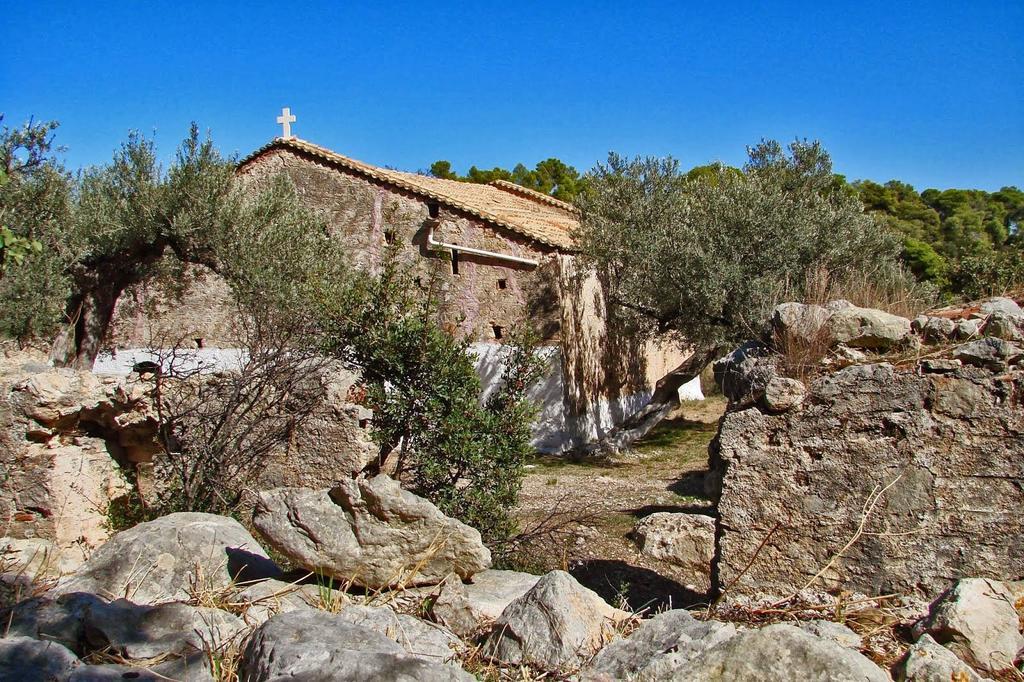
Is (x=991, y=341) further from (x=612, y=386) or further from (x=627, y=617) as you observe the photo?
(x=612, y=386)

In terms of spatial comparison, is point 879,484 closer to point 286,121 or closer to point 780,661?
point 780,661

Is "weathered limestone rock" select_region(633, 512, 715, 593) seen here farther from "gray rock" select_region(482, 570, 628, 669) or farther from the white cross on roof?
the white cross on roof

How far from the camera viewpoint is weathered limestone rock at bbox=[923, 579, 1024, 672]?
3.79m

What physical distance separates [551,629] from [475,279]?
1212 centimetres

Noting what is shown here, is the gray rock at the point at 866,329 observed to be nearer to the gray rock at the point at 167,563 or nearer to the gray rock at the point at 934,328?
the gray rock at the point at 934,328

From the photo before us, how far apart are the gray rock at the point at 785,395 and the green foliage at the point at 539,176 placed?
27.6m

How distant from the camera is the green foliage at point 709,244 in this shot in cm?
1377

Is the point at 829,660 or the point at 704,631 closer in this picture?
the point at 829,660

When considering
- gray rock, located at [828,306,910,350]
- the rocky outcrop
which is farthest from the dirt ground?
the rocky outcrop

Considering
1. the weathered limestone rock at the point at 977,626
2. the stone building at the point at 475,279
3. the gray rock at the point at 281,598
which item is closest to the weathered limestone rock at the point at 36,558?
the gray rock at the point at 281,598

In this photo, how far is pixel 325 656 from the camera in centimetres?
342

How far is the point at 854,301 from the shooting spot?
Answer: 6270 mm

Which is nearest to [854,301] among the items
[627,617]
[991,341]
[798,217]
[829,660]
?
[991,341]

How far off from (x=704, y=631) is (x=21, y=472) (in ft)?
15.1
